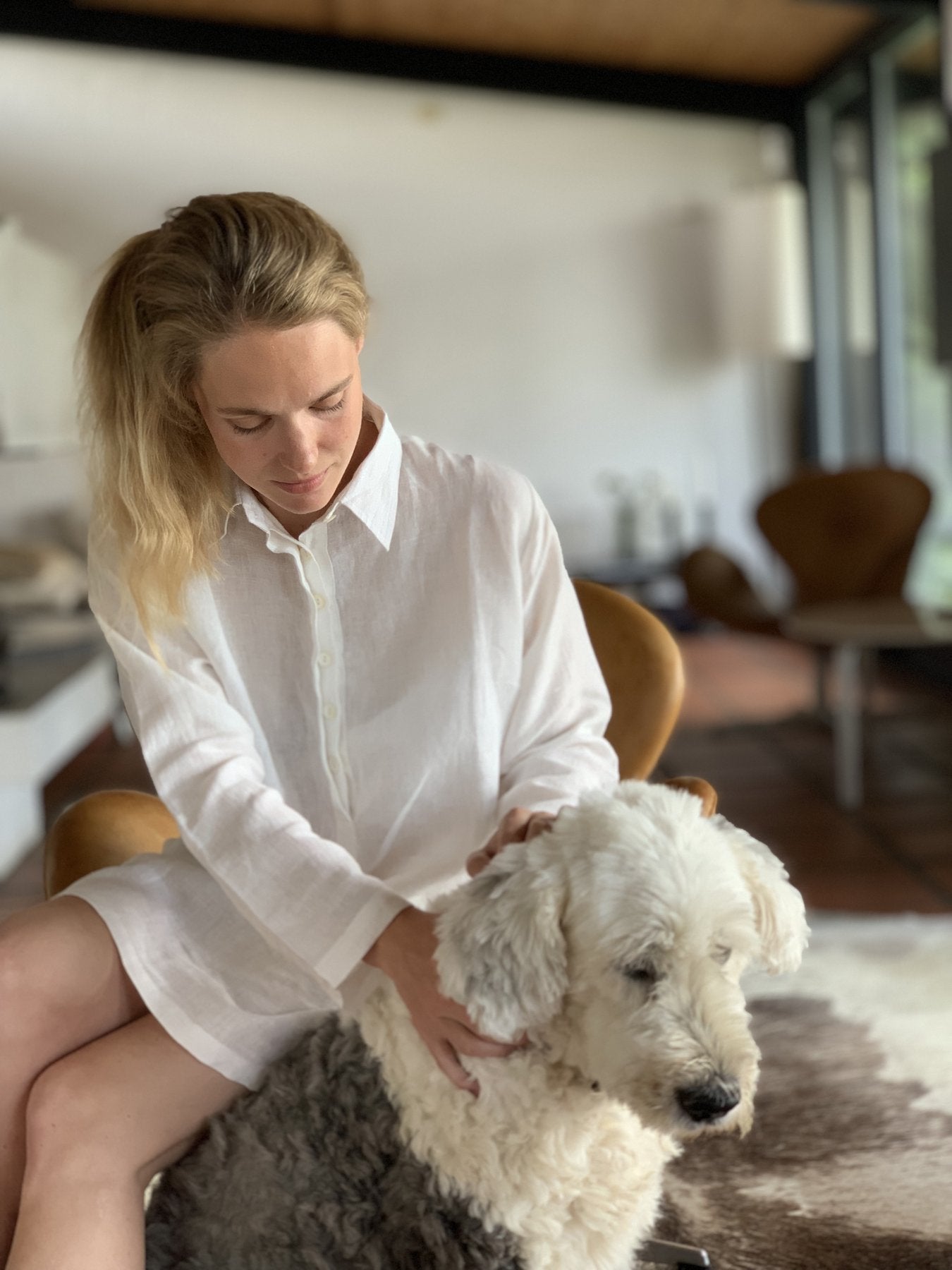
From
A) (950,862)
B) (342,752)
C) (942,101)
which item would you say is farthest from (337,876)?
(942,101)

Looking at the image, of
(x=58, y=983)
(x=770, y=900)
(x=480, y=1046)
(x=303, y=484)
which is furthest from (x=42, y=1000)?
(x=770, y=900)

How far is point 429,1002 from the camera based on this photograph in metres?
1.08

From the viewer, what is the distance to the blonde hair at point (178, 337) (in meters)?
1.08

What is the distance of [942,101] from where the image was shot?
16.2 feet

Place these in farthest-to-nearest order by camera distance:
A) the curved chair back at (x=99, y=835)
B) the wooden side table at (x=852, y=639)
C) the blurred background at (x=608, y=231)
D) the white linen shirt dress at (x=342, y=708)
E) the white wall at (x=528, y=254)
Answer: the white wall at (x=528, y=254) < the blurred background at (x=608, y=231) < the wooden side table at (x=852, y=639) < the curved chair back at (x=99, y=835) < the white linen shirt dress at (x=342, y=708)

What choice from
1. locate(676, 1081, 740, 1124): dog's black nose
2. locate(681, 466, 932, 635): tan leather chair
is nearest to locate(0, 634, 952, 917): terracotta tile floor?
locate(681, 466, 932, 635): tan leather chair

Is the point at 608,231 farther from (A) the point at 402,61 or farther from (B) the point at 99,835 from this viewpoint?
(B) the point at 99,835

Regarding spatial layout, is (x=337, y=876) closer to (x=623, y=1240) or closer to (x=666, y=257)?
(x=623, y=1240)

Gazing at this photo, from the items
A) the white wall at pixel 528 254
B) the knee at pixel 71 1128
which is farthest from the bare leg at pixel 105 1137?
the white wall at pixel 528 254

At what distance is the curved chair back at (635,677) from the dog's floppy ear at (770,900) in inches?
14.6

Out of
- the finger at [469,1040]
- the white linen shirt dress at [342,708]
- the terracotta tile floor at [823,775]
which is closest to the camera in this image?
the finger at [469,1040]

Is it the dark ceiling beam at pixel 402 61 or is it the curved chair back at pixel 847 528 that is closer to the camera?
the curved chair back at pixel 847 528

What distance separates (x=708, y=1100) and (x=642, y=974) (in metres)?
0.11

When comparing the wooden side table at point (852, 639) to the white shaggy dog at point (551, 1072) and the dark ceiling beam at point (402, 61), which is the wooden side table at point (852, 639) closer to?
the white shaggy dog at point (551, 1072)
